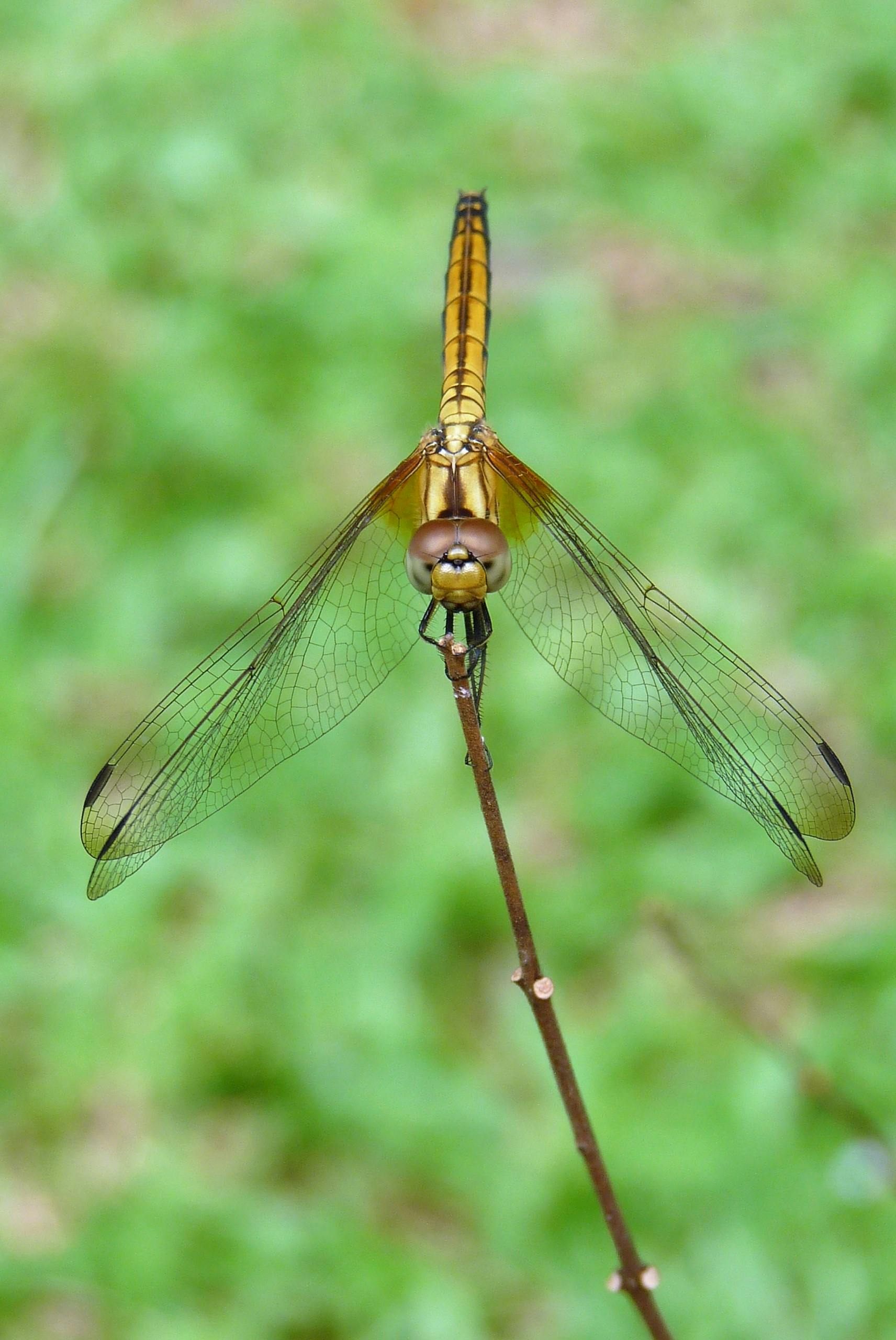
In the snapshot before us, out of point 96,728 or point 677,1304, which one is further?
point 96,728

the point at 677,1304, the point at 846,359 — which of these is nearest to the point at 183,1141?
the point at 677,1304

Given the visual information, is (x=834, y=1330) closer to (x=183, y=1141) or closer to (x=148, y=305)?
(x=183, y=1141)

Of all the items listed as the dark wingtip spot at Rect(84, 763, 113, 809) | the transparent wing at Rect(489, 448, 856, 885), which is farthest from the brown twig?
the dark wingtip spot at Rect(84, 763, 113, 809)

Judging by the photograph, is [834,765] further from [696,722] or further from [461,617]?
[461,617]

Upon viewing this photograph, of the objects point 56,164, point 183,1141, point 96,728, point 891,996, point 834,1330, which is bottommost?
point 834,1330

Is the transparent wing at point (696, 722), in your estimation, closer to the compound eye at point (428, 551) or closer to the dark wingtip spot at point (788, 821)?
the dark wingtip spot at point (788, 821)

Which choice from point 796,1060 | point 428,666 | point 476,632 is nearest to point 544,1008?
point 476,632

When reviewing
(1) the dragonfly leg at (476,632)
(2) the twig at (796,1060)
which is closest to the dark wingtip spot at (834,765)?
(2) the twig at (796,1060)
